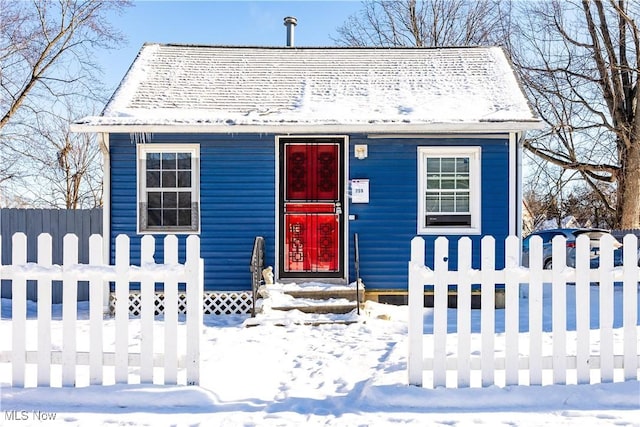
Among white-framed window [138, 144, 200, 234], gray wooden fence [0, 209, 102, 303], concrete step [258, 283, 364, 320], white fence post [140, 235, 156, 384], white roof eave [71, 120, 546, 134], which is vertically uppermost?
white roof eave [71, 120, 546, 134]

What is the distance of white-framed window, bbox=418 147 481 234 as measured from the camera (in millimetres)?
6832

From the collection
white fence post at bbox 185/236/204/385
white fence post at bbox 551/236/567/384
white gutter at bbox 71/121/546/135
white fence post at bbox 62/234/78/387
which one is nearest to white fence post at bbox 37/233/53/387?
white fence post at bbox 62/234/78/387

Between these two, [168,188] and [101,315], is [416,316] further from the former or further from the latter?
[168,188]

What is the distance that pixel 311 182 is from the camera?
23.0 feet

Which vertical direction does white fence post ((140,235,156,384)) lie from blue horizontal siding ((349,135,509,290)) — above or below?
below

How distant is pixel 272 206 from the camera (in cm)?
688

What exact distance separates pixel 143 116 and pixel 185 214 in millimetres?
1580

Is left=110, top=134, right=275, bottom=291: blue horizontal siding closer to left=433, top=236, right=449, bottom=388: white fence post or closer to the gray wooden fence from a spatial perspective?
the gray wooden fence

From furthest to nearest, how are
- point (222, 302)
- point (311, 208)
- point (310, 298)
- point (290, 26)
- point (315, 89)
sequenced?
1. point (290, 26)
2. point (315, 89)
3. point (311, 208)
4. point (222, 302)
5. point (310, 298)

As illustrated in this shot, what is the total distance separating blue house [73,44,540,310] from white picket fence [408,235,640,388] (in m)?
3.45

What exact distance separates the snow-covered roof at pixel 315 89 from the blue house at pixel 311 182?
2.4 inches

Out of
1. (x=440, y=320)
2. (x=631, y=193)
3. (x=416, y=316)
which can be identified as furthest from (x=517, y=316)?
(x=631, y=193)

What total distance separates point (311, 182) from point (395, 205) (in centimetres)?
136

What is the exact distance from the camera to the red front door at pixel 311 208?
22.9 ft
